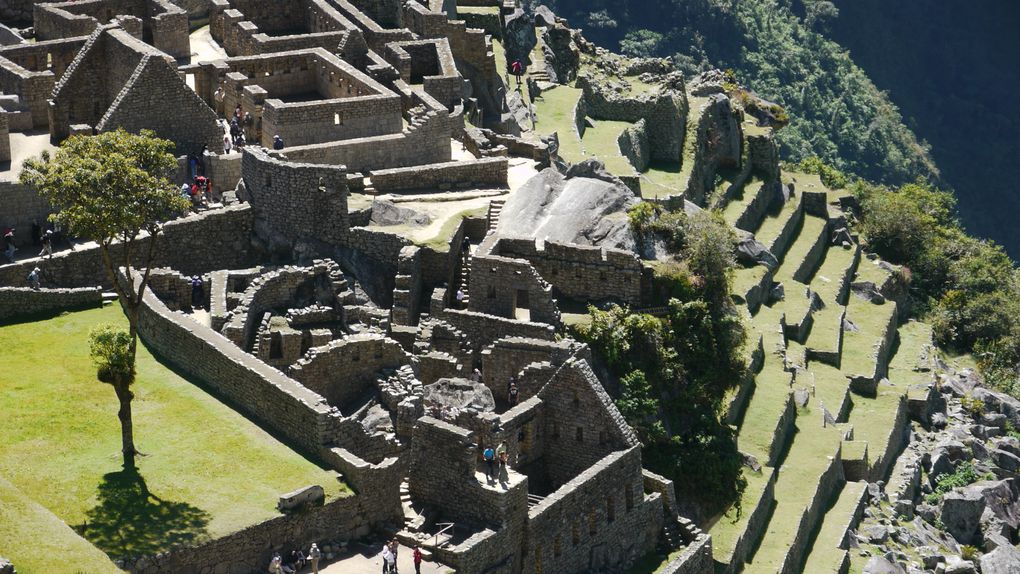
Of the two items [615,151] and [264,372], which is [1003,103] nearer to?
[615,151]

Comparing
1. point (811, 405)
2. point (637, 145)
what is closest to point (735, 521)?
point (811, 405)

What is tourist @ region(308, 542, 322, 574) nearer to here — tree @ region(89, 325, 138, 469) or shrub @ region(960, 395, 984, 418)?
tree @ region(89, 325, 138, 469)

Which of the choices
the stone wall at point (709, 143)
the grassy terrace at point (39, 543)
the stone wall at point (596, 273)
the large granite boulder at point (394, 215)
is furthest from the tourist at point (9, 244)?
the stone wall at point (709, 143)

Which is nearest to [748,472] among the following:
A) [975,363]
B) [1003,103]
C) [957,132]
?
[975,363]

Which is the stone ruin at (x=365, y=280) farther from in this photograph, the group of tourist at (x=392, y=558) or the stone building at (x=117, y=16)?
the group of tourist at (x=392, y=558)

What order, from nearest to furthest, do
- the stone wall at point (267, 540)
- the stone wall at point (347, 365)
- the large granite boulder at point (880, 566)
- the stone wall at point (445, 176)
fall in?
the stone wall at point (267, 540) < the stone wall at point (347, 365) < the large granite boulder at point (880, 566) < the stone wall at point (445, 176)

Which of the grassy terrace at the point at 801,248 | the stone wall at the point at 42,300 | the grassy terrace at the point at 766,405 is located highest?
the stone wall at the point at 42,300

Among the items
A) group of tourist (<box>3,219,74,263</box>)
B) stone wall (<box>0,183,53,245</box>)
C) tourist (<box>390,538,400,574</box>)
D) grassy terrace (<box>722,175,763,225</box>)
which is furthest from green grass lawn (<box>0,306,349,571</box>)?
grassy terrace (<box>722,175,763,225</box>)

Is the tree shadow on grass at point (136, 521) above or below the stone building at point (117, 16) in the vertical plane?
below
